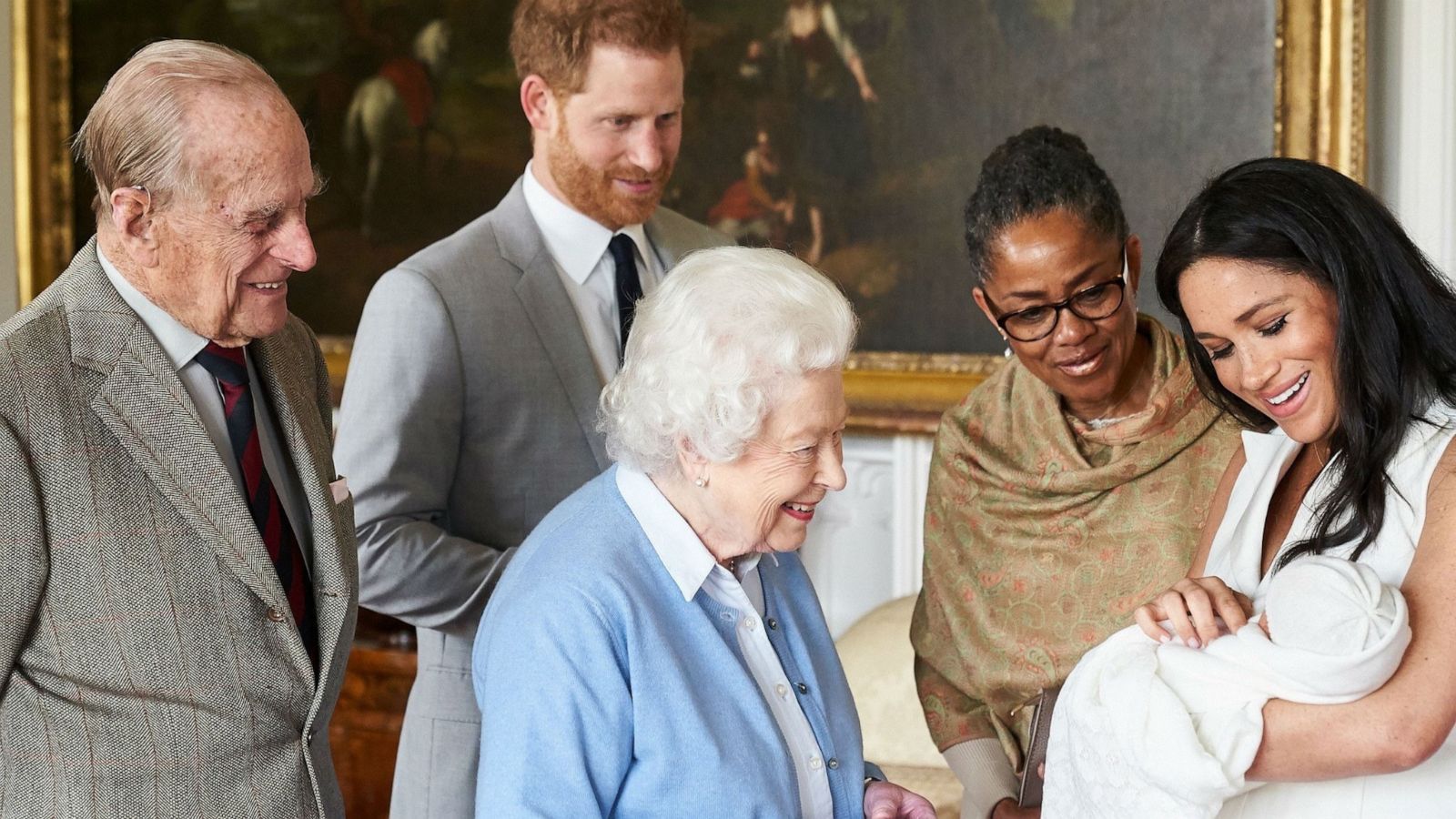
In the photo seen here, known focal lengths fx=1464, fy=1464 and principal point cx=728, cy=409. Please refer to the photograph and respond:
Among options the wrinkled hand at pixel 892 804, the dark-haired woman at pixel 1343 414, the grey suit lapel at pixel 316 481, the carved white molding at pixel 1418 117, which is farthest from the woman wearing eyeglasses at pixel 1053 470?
the carved white molding at pixel 1418 117

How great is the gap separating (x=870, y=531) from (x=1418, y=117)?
6.66 feet

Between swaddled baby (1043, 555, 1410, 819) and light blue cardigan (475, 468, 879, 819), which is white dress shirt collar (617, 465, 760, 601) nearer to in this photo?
light blue cardigan (475, 468, 879, 819)

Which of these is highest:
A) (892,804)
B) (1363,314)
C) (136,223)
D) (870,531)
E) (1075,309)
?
(136,223)

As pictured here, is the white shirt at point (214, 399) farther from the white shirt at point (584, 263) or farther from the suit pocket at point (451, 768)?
the white shirt at point (584, 263)

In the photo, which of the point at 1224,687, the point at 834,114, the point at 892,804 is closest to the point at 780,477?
the point at 892,804

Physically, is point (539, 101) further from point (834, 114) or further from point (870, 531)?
point (870, 531)

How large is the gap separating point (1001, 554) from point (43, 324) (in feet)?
5.94

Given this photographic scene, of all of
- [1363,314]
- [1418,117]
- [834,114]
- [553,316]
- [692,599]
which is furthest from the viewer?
[834,114]

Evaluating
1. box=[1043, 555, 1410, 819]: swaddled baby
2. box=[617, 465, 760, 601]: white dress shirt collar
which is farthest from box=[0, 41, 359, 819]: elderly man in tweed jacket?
box=[1043, 555, 1410, 819]: swaddled baby

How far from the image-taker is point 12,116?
17.8ft

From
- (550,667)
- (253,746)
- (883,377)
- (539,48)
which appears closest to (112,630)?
(253,746)

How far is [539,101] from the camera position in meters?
3.16

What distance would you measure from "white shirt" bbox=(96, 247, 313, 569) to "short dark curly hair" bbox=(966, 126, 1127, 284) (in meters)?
1.36

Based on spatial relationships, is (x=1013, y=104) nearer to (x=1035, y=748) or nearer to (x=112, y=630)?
(x=1035, y=748)
